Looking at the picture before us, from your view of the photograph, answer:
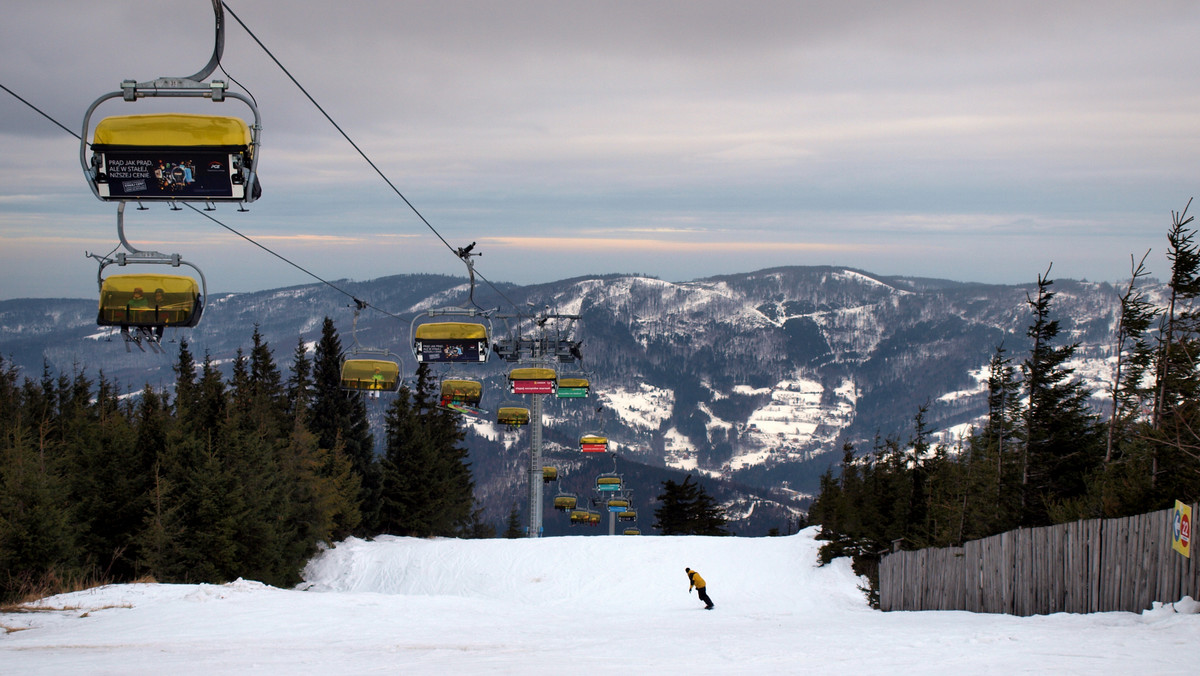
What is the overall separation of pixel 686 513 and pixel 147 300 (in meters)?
58.1

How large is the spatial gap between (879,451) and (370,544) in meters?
21.7

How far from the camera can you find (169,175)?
9609 millimetres

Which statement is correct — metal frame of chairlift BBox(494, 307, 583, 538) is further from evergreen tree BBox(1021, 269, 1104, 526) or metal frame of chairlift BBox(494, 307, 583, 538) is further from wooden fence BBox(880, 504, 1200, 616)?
wooden fence BBox(880, 504, 1200, 616)

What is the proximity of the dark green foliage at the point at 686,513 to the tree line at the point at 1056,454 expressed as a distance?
30917 mm

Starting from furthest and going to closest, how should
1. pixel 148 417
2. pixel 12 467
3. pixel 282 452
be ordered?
pixel 282 452 < pixel 148 417 < pixel 12 467

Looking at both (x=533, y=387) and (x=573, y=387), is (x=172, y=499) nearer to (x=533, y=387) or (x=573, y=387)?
(x=533, y=387)

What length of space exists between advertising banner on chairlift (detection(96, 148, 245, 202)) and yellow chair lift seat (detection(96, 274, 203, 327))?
2.77 m

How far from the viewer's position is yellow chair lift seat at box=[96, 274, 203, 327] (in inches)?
476

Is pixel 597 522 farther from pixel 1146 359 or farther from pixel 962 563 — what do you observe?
pixel 962 563

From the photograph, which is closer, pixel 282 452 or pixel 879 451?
pixel 282 452

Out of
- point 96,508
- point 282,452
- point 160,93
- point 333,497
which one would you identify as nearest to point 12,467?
point 96,508

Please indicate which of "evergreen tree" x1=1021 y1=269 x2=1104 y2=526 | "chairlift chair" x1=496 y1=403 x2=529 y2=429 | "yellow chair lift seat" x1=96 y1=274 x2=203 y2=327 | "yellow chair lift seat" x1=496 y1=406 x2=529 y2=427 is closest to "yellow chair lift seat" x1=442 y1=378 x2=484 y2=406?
"chairlift chair" x1=496 y1=403 x2=529 y2=429

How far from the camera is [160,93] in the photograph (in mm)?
9141

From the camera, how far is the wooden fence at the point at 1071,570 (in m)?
10.6
